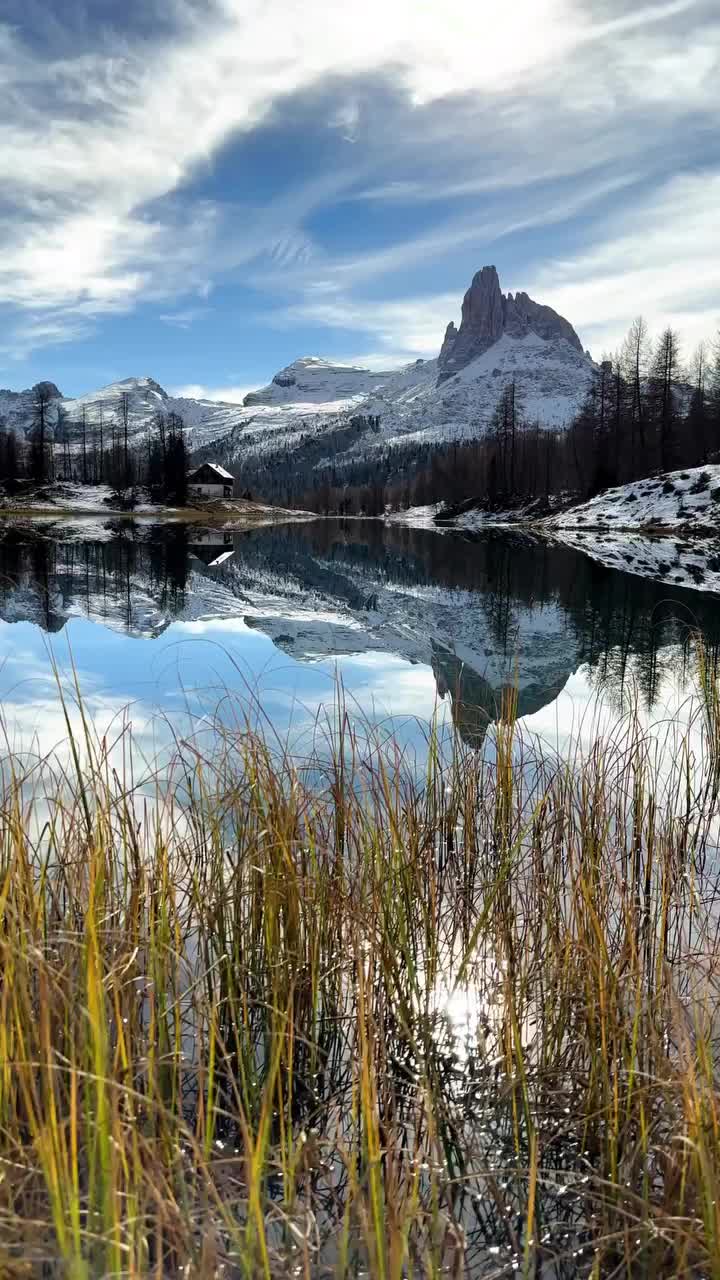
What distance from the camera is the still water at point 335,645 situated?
7064 millimetres

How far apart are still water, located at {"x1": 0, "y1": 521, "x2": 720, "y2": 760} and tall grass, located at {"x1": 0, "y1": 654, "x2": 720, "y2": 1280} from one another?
2.95ft

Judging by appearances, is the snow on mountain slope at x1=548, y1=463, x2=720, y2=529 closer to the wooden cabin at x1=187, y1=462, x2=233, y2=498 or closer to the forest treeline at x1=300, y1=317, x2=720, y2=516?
the forest treeline at x1=300, y1=317, x2=720, y2=516

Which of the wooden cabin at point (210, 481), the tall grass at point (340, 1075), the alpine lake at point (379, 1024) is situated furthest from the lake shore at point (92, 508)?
the tall grass at point (340, 1075)

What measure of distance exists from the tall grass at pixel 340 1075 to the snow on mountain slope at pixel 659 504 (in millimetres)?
35039

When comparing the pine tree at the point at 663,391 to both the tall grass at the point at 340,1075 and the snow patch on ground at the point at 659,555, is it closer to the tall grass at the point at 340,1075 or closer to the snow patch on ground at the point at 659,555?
the snow patch on ground at the point at 659,555

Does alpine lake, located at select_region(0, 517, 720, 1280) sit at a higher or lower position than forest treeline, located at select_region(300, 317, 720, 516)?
lower

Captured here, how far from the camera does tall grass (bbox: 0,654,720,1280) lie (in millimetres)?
1650

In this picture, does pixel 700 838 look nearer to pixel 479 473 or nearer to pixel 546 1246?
pixel 546 1246

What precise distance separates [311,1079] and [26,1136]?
2.97 ft

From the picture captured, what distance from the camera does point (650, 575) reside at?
20797 millimetres

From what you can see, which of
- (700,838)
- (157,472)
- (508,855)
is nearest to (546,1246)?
(508,855)

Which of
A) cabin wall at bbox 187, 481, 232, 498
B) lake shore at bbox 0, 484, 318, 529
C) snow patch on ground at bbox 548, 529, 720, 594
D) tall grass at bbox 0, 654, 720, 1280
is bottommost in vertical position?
tall grass at bbox 0, 654, 720, 1280

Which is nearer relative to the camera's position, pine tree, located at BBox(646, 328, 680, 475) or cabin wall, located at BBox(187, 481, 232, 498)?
pine tree, located at BBox(646, 328, 680, 475)

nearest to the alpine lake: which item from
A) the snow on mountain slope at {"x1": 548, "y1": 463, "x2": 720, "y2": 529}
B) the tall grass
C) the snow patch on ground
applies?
the tall grass
